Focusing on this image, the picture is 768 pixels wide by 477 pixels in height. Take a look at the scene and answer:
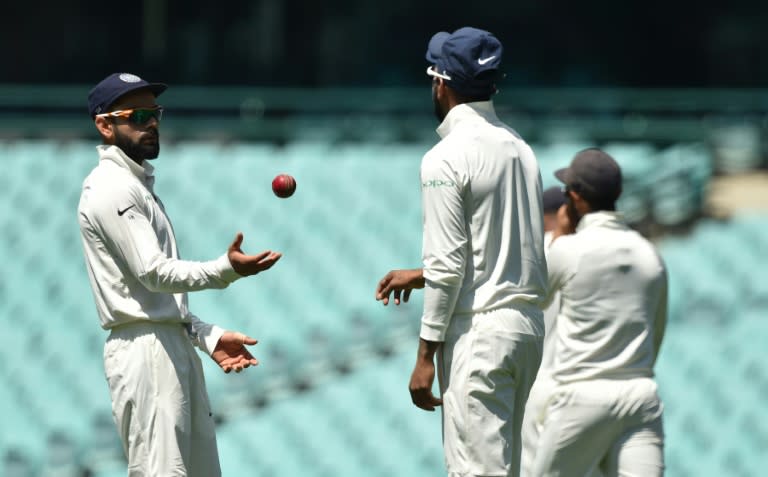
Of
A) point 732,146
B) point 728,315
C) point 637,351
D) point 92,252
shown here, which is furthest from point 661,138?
point 92,252

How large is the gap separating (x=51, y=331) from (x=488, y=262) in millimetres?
6740

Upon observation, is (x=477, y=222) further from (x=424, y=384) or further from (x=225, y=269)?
(x=225, y=269)

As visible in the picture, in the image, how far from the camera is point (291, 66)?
1368 cm

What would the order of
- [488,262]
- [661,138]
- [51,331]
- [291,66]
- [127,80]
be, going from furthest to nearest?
[291,66] → [661,138] → [51,331] → [127,80] → [488,262]

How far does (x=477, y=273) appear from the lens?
13.1 ft

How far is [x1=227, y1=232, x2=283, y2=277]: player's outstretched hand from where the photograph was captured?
3953mm

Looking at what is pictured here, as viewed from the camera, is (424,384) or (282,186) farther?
(282,186)

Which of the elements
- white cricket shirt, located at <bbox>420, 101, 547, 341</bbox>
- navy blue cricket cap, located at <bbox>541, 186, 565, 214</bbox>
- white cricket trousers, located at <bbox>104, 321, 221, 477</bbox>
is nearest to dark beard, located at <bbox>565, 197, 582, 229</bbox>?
navy blue cricket cap, located at <bbox>541, 186, 565, 214</bbox>

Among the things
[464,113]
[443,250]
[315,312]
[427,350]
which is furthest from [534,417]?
[315,312]

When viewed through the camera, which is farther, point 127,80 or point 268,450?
point 268,450

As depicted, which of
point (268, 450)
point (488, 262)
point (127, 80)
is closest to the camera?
point (488, 262)

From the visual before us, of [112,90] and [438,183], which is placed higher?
[112,90]

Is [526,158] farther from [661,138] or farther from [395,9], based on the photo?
[395,9]

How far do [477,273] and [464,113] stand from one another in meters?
0.46
